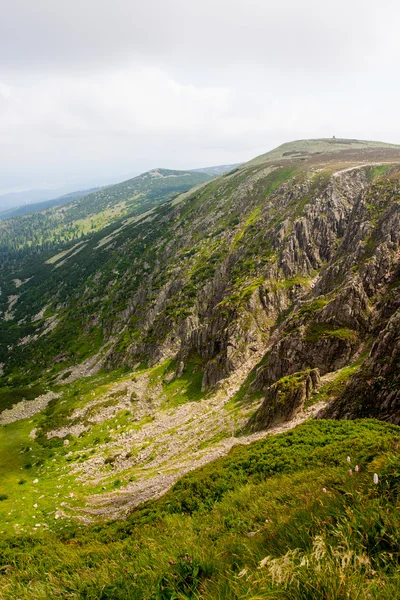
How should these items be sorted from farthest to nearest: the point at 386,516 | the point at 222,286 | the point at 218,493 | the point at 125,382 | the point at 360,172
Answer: the point at 360,172 → the point at 222,286 → the point at 125,382 → the point at 218,493 → the point at 386,516

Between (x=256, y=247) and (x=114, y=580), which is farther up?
(x=256, y=247)

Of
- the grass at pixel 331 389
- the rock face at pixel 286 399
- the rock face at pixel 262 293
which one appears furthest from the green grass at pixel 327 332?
the rock face at pixel 286 399

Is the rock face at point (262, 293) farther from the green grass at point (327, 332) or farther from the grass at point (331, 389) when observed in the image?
the grass at point (331, 389)

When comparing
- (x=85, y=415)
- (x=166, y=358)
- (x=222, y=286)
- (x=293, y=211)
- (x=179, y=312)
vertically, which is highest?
(x=293, y=211)

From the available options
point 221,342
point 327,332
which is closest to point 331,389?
point 327,332

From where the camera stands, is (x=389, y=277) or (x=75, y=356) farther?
(x=75, y=356)

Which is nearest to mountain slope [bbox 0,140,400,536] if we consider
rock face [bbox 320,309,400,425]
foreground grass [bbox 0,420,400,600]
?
rock face [bbox 320,309,400,425]

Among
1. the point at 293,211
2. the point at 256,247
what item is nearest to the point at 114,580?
the point at 256,247

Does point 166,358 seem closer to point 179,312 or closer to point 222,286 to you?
point 179,312
